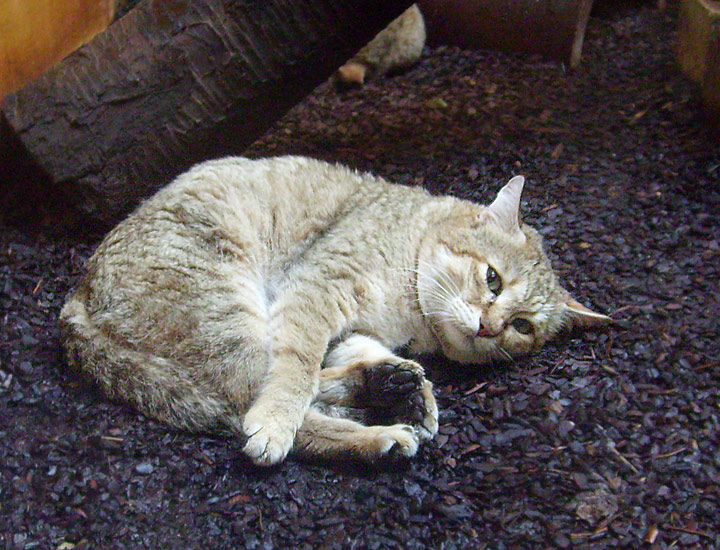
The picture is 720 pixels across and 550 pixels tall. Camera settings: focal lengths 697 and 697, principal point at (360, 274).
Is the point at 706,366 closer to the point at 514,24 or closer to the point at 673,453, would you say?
the point at 673,453

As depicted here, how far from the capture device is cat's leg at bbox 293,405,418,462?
3.00m

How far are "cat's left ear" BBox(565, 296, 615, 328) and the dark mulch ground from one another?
72 mm

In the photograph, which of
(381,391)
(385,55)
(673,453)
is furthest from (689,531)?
(385,55)

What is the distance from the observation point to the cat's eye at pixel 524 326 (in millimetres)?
3674

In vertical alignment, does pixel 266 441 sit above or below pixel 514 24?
below

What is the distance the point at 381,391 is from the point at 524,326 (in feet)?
2.95

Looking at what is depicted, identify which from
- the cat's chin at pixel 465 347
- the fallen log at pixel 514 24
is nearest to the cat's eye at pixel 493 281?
the cat's chin at pixel 465 347

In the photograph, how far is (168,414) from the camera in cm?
314

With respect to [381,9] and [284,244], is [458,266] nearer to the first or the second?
[284,244]

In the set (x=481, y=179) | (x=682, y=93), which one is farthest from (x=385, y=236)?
(x=682, y=93)

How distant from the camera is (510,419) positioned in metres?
3.20

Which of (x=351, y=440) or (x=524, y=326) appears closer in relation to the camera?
(x=351, y=440)

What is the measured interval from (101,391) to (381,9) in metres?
2.78

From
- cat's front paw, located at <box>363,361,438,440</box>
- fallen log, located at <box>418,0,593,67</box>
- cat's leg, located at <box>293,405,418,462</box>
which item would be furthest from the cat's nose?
fallen log, located at <box>418,0,593,67</box>
